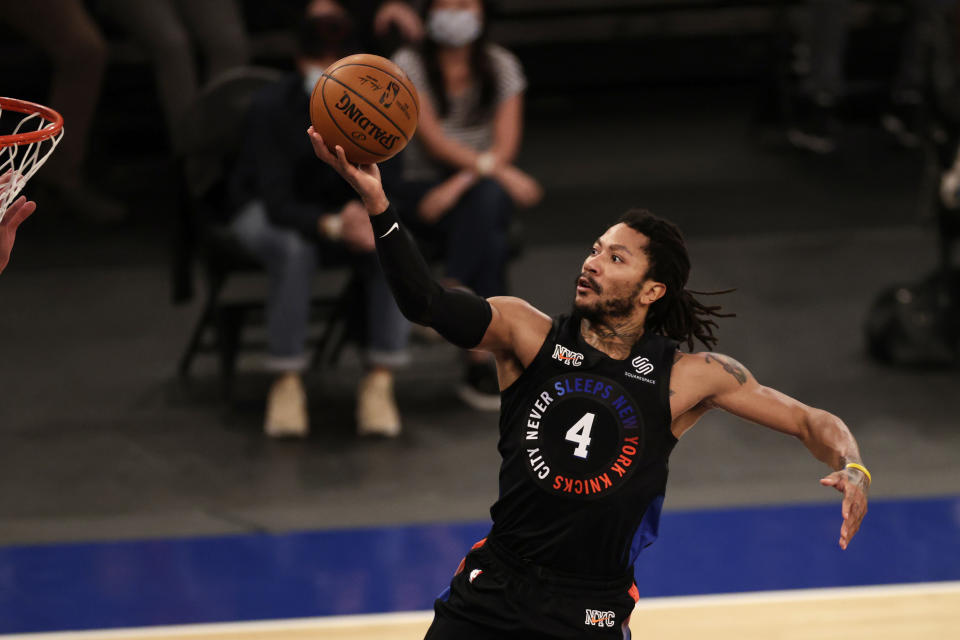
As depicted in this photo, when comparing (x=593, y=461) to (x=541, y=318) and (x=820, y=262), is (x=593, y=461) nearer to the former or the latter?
(x=541, y=318)

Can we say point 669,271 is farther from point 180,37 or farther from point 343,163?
point 180,37

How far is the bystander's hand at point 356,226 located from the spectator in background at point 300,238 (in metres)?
0.05

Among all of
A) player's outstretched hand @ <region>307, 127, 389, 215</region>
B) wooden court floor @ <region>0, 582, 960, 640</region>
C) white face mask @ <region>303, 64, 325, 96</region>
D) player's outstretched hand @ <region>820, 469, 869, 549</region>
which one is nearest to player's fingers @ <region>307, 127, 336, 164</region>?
player's outstretched hand @ <region>307, 127, 389, 215</region>

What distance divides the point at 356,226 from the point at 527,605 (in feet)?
7.67

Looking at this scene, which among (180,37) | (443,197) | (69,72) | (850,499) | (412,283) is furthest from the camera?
(69,72)

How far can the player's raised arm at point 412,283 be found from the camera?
2.58 metres

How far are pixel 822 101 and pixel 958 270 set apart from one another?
3.02 metres

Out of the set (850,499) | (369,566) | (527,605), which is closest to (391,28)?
(369,566)

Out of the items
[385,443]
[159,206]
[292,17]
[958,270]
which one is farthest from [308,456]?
[159,206]

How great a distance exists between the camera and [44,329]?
6.02 m

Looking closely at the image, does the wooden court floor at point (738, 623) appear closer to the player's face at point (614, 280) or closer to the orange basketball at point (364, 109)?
the player's face at point (614, 280)

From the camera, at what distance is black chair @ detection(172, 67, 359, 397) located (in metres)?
5.25

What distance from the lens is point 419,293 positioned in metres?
2.60

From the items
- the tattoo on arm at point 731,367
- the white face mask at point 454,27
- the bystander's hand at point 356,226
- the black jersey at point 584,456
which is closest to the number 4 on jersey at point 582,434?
the black jersey at point 584,456
